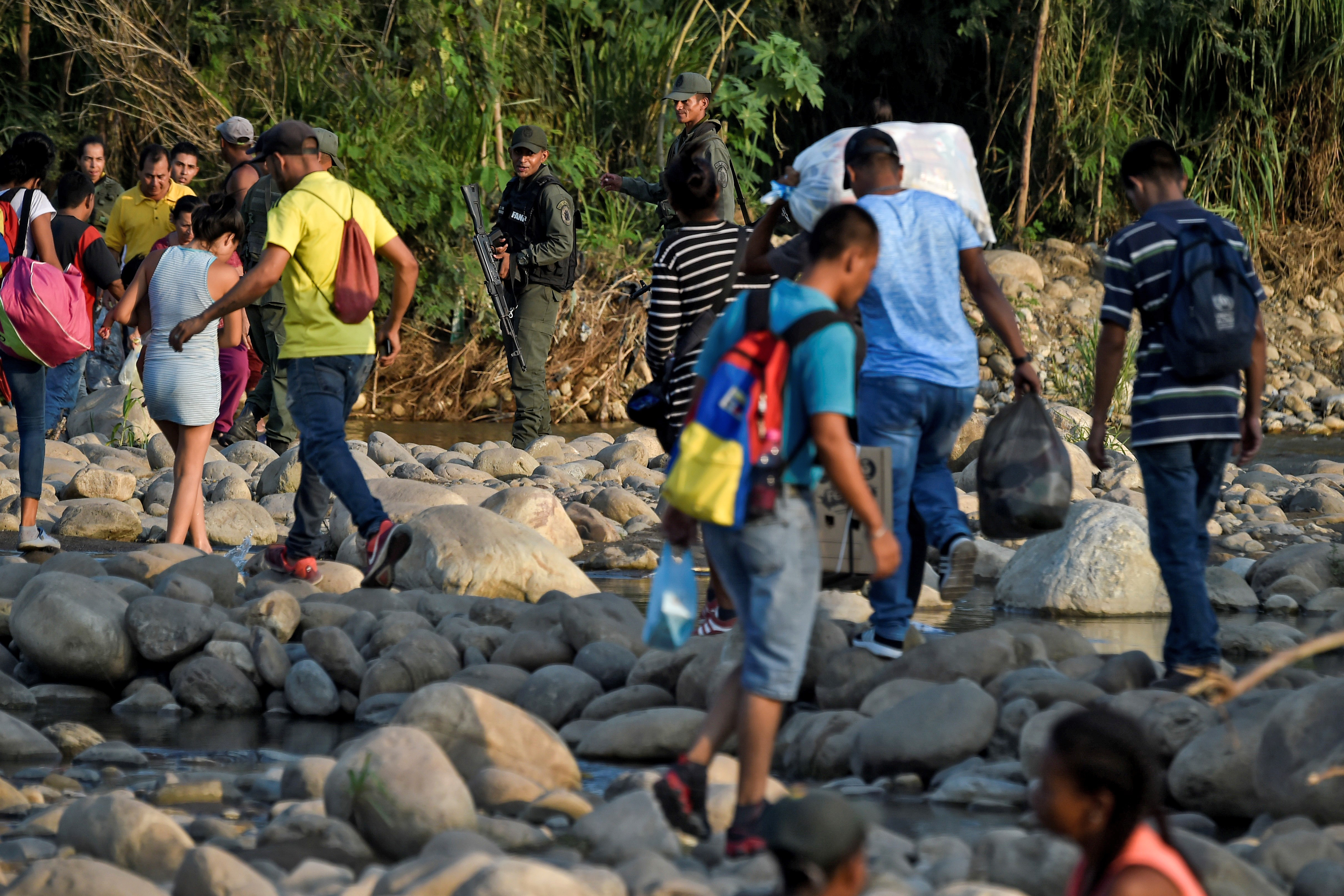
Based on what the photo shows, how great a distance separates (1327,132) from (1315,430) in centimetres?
453

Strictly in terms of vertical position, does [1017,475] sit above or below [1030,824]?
above

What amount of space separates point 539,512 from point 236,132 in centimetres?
363

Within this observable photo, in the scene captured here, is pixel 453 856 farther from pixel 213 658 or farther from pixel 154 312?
pixel 154 312

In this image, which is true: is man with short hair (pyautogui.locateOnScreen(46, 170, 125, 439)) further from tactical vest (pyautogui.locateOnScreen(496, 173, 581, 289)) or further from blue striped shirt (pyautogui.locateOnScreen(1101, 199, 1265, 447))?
blue striped shirt (pyautogui.locateOnScreen(1101, 199, 1265, 447))

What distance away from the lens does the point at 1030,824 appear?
11.8 ft

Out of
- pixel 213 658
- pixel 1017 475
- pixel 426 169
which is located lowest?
pixel 213 658

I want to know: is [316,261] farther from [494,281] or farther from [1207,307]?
[494,281]

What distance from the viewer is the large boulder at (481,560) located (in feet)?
20.0

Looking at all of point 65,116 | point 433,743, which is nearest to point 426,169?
point 65,116

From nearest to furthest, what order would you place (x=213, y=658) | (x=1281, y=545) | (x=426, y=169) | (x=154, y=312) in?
(x=213, y=658) → (x=154, y=312) → (x=1281, y=545) → (x=426, y=169)

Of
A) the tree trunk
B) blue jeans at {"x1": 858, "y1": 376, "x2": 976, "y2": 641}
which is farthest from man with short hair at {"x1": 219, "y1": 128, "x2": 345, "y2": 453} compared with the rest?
the tree trunk

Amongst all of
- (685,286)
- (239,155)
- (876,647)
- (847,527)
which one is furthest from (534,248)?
(847,527)

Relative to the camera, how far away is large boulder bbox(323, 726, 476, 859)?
136 inches

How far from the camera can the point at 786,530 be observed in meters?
3.28
